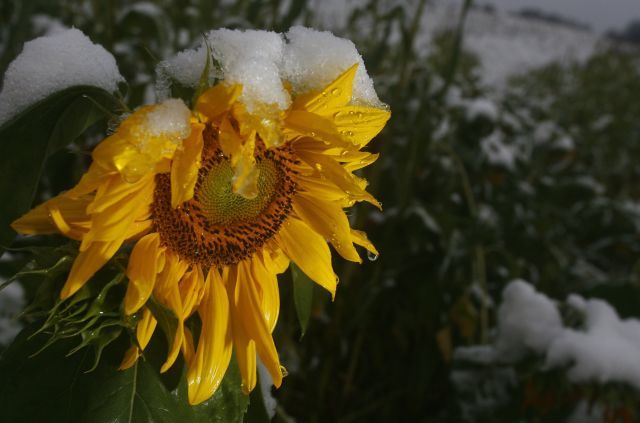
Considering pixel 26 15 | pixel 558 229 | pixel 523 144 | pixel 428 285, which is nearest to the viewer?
pixel 26 15

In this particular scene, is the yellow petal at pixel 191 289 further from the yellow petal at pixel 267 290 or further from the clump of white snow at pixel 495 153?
the clump of white snow at pixel 495 153

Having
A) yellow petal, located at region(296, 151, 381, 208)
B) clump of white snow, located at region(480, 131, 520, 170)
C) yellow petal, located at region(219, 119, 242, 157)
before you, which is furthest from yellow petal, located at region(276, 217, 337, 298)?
clump of white snow, located at region(480, 131, 520, 170)

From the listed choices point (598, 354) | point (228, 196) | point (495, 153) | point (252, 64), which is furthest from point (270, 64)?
point (495, 153)

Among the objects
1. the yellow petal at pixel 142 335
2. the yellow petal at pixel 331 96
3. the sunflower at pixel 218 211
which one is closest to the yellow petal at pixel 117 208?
the sunflower at pixel 218 211

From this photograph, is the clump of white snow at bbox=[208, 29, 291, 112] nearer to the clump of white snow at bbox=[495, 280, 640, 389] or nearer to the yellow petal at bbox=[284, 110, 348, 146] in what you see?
the yellow petal at bbox=[284, 110, 348, 146]

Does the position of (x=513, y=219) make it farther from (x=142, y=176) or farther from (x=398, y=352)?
(x=142, y=176)

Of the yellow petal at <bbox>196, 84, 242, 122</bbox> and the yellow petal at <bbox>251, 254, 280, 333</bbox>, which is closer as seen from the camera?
the yellow petal at <bbox>196, 84, 242, 122</bbox>

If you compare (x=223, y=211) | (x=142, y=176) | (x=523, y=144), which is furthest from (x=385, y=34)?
(x=523, y=144)
